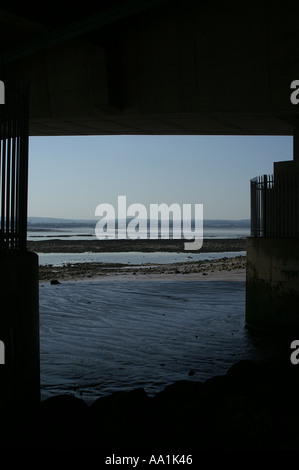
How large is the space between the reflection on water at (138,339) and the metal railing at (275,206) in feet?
9.23

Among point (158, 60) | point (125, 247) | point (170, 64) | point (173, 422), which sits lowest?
point (173, 422)

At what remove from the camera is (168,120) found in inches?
643

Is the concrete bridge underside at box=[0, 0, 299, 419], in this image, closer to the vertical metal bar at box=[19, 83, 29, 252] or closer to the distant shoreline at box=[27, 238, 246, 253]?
the vertical metal bar at box=[19, 83, 29, 252]

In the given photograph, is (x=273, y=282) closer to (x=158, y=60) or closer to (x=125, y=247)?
(x=158, y=60)

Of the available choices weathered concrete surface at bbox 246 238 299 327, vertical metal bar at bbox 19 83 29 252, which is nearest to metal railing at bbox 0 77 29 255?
vertical metal bar at bbox 19 83 29 252

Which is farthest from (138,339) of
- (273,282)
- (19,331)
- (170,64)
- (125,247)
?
(125,247)

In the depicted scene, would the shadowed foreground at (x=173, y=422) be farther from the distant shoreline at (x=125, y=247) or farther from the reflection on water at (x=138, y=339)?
the distant shoreline at (x=125, y=247)

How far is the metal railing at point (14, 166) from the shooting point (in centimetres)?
703

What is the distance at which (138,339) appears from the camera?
524 inches

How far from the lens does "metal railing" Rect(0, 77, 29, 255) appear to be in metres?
7.03

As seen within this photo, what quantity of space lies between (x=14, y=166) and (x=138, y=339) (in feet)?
23.3

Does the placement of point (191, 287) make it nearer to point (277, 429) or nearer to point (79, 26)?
point (79, 26)

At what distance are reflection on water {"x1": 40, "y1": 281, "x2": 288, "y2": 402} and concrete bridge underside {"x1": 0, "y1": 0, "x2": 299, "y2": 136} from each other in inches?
228

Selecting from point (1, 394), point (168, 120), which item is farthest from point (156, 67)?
point (1, 394)
